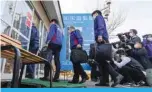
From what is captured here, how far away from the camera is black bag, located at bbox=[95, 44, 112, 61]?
145 inches

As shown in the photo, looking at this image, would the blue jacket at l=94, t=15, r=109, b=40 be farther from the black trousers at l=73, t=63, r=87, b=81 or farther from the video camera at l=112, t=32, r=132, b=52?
the video camera at l=112, t=32, r=132, b=52

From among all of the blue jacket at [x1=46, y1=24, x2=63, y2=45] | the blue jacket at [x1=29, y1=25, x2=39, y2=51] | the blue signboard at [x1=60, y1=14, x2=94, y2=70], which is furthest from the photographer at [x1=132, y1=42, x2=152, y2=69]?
the blue signboard at [x1=60, y1=14, x2=94, y2=70]

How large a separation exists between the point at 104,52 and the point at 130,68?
4.15 ft

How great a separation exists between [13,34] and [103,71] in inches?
72.1

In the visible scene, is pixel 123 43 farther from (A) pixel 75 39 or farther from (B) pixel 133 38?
(A) pixel 75 39

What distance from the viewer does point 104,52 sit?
3689 millimetres

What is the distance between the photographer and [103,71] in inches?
156

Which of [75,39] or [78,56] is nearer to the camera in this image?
[78,56]

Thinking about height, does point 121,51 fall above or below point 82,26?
below

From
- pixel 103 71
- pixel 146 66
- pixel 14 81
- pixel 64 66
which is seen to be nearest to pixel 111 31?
pixel 64 66

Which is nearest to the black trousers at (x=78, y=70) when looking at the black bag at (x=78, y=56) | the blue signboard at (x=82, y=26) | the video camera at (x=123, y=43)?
the black bag at (x=78, y=56)

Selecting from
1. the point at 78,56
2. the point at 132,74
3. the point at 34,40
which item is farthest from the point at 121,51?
the point at 34,40

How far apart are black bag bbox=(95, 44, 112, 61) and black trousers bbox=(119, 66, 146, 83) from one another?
1.17 meters

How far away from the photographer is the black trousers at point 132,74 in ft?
15.3
